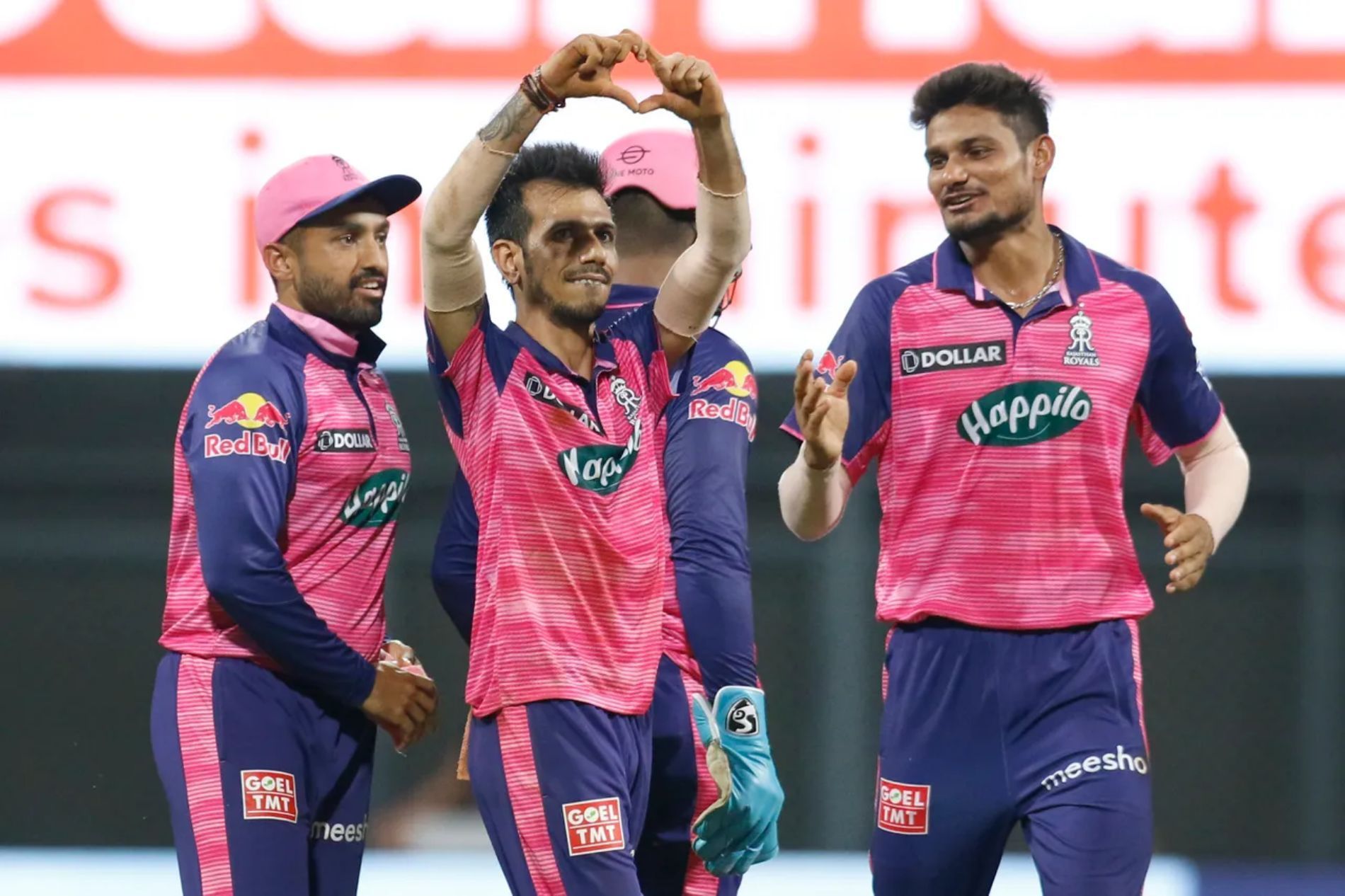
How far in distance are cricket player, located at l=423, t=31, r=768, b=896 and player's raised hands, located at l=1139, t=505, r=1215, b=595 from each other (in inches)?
33.8

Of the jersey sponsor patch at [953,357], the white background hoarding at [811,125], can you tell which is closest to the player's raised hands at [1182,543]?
the jersey sponsor patch at [953,357]

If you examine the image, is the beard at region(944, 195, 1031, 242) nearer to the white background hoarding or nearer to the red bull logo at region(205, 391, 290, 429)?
the red bull logo at region(205, 391, 290, 429)

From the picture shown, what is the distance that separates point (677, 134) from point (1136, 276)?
107 centimetres

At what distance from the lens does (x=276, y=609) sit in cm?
428

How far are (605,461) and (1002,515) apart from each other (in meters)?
0.87

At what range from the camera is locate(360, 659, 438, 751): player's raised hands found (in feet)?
14.6

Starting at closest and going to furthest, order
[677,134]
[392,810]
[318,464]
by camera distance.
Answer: [318,464]
[677,134]
[392,810]

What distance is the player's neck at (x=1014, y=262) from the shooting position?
4.60 metres

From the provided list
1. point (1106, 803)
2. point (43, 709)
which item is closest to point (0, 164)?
point (43, 709)

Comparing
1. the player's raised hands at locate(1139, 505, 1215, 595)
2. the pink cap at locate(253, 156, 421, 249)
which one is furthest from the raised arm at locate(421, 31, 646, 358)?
the player's raised hands at locate(1139, 505, 1215, 595)

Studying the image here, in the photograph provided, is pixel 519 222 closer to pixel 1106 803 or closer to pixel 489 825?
pixel 489 825

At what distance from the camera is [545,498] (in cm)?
406

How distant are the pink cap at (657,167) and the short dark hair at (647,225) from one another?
18 millimetres

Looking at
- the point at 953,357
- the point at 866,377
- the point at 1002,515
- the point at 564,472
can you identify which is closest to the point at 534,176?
the point at 564,472
